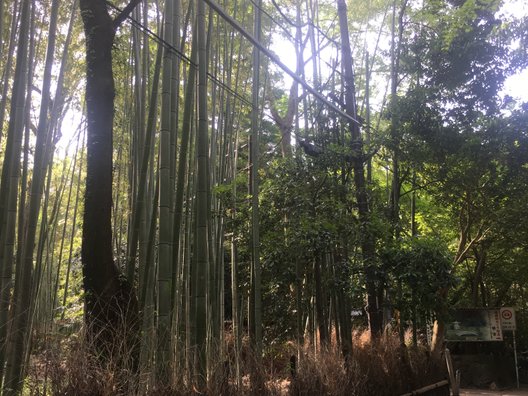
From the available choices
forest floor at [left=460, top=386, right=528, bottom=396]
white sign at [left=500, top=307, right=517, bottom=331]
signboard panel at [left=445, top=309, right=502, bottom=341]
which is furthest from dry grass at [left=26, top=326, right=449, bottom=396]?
white sign at [left=500, top=307, right=517, bottom=331]

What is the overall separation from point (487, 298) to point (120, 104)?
796 cm

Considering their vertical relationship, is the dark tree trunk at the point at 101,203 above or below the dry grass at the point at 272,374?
above

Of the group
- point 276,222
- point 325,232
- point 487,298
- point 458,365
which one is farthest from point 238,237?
point 487,298

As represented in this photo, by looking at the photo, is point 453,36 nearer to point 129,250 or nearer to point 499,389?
point 129,250

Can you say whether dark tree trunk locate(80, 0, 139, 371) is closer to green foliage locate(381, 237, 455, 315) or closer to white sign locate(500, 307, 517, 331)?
green foliage locate(381, 237, 455, 315)

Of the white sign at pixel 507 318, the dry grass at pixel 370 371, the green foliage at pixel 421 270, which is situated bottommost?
the dry grass at pixel 370 371

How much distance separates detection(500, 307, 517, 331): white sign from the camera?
772 centimetres

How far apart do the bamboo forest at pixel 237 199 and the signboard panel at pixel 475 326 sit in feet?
4.87

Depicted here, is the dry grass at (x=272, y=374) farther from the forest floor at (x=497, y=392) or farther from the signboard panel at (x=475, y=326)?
the signboard panel at (x=475, y=326)

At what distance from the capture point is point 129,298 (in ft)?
9.11

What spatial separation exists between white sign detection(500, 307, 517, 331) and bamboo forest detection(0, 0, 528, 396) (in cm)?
163

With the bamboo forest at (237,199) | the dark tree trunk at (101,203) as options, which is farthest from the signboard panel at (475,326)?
the dark tree trunk at (101,203)

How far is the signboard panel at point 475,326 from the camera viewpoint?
7.73 metres

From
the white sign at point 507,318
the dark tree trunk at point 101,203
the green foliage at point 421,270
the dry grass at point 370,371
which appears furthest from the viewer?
the white sign at point 507,318
